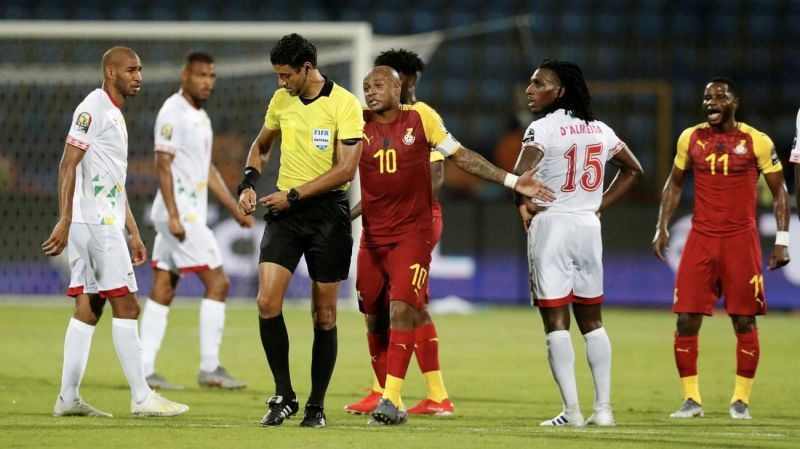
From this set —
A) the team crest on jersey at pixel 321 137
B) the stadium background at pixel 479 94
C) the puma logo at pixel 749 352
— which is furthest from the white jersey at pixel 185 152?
the stadium background at pixel 479 94

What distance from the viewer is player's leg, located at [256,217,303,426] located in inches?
284

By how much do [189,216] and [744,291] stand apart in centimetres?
440

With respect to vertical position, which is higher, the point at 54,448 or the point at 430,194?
the point at 430,194

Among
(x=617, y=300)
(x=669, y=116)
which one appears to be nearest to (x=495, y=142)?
(x=669, y=116)

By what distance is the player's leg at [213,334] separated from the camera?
32.7 ft

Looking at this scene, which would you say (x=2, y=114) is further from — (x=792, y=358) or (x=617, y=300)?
(x=792, y=358)

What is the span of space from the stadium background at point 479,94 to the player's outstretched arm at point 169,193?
7537 millimetres

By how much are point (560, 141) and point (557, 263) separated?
0.72m

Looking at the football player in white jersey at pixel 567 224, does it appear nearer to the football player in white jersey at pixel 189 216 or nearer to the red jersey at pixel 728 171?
the red jersey at pixel 728 171

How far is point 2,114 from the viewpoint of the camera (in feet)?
60.3

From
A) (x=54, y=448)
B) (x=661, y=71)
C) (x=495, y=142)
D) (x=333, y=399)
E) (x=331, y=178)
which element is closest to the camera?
(x=54, y=448)

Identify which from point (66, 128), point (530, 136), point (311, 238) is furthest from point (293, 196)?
point (66, 128)

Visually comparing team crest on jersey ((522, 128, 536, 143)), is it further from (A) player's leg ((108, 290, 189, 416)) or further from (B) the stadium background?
(B) the stadium background

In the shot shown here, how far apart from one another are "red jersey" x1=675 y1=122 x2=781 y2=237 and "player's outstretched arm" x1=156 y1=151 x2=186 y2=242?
12.7 ft
